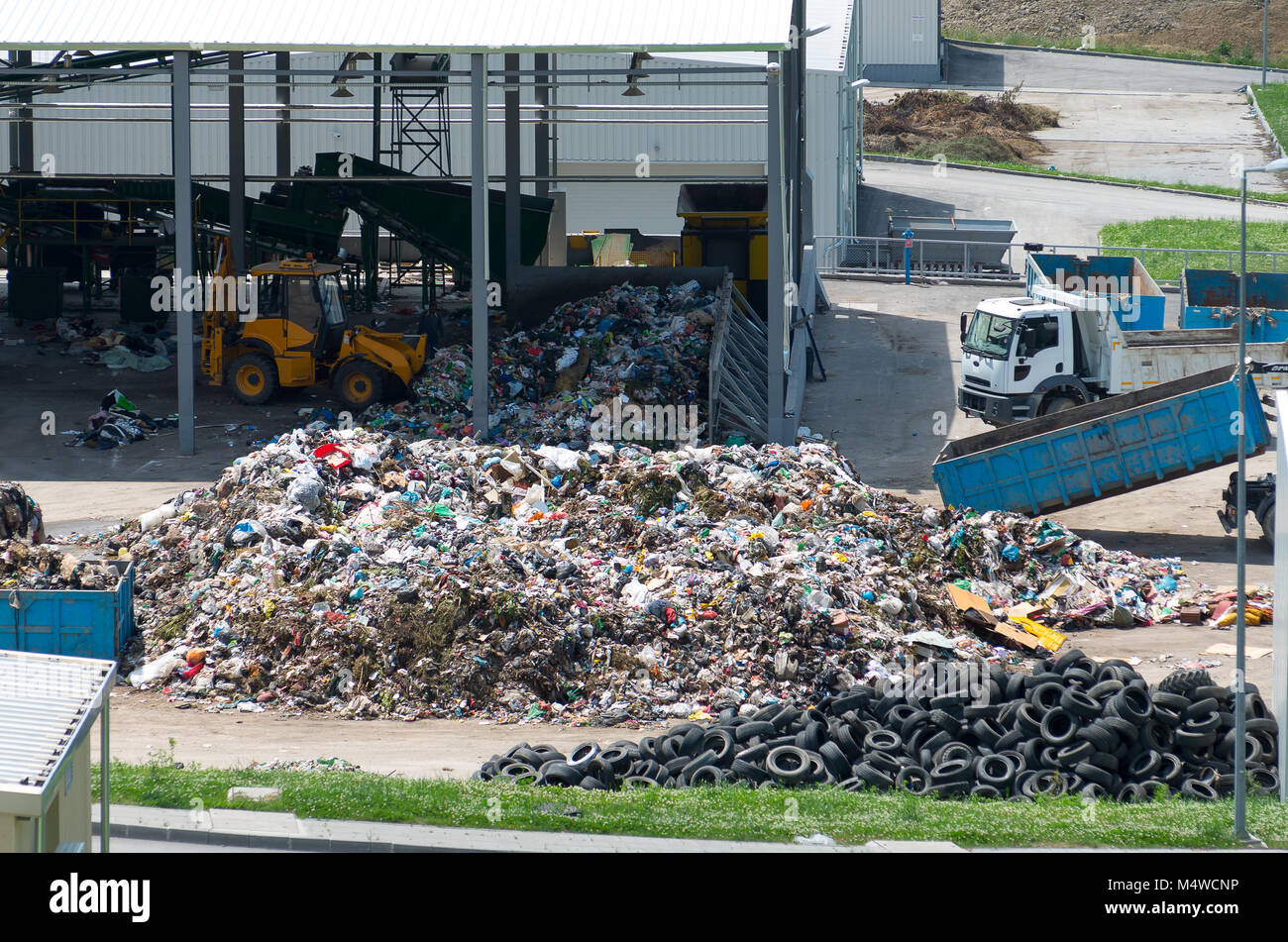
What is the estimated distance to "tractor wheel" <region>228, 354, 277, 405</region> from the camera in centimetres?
2402

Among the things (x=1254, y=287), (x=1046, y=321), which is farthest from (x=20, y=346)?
(x=1254, y=287)

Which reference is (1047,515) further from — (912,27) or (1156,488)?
(912,27)

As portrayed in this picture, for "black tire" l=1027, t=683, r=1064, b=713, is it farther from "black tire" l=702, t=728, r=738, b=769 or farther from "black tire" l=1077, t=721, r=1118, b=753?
"black tire" l=702, t=728, r=738, b=769

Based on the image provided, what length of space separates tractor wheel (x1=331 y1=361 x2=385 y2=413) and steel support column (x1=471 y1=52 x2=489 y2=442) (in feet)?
8.11

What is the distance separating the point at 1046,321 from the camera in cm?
2177

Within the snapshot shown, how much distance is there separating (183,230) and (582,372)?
20.9 feet

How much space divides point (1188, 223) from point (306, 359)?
2580 cm

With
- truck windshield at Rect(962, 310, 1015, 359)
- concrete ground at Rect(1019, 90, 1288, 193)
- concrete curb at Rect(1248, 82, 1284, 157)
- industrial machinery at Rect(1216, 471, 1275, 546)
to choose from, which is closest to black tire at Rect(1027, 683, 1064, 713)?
industrial machinery at Rect(1216, 471, 1275, 546)

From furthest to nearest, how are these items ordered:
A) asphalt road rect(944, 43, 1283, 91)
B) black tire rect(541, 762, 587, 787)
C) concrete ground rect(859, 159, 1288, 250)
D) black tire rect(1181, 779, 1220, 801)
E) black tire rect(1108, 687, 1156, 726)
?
asphalt road rect(944, 43, 1283, 91)
concrete ground rect(859, 159, 1288, 250)
black tire rect(1108, 687, 1156, 726)
black tire rect(541, 762, 587, 787)
black tire rect(1181, 779, 1220, 801)

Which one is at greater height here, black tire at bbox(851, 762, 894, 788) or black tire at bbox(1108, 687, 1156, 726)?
black tire at bbox(1108, 687, 1156, 726)

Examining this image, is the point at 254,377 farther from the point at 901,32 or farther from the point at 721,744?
the point at 901,32

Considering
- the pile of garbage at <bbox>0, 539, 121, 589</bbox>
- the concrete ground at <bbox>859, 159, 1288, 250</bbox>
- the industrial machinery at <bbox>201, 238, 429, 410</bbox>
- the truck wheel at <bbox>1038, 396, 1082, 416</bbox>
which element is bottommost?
the pile of garbage at <bbox>0, 539, 121, 589</bbox>

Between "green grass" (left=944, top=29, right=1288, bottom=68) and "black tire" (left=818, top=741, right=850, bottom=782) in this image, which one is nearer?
"black tire" (left=818, top=741, right=850, bottom=782)

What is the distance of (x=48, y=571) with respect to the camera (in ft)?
48.1
